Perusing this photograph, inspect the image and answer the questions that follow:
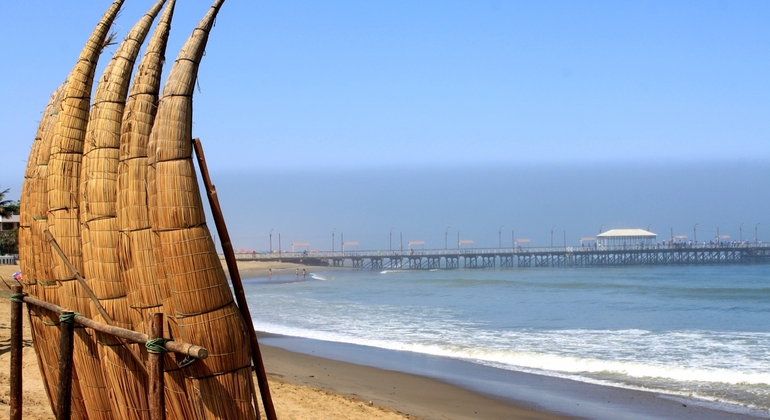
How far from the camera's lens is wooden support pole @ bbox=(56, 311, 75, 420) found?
4648mm

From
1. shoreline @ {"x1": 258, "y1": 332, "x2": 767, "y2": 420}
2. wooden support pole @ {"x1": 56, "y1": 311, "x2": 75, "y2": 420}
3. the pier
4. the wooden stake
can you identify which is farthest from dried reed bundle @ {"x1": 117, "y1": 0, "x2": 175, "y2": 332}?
the pier

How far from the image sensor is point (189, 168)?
160 inches

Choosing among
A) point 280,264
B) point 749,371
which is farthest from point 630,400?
point 280,264

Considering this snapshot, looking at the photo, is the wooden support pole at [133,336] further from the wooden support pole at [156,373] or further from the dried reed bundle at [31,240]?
the dried reed bundle at [31,240]

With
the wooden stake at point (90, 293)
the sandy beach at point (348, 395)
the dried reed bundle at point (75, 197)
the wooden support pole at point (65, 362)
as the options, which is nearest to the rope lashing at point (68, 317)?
the wooden support pole at point (65, 362)

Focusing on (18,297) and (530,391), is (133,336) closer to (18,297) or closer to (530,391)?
(18,297)

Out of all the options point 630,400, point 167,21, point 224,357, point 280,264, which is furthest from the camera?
point 280,264

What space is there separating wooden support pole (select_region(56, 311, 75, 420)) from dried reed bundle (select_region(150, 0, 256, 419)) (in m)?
1.07

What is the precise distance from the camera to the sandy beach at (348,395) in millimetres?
8312

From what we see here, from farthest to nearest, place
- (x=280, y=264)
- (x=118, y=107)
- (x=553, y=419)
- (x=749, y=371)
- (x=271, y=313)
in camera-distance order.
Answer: (x=280, y=264)
(x=271, y=313)
(x=749, y=371)
(x=553, y=419)
(x=118, y=107)

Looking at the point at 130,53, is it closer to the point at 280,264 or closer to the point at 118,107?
the point at 118,107

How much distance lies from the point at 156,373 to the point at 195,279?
0.53 m

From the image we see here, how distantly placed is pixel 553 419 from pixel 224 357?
6.15 metres

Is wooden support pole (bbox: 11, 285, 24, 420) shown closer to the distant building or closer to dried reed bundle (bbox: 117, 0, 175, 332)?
dried reed bundle (bbox: 117, 0, 175, 332)
